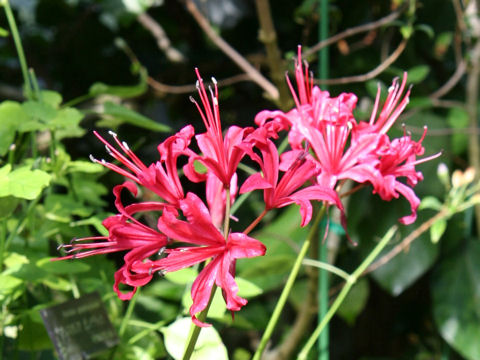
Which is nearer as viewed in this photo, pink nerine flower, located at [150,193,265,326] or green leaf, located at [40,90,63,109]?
pink nerine flower, located at [150,193,265,326]

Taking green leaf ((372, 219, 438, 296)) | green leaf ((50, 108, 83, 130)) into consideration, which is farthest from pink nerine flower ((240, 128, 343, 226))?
green leaf ((372, 219, 438, 296))

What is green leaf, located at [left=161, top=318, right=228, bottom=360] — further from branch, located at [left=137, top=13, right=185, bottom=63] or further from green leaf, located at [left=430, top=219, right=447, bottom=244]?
branch, located at [left=137, top=13, right=185, bottom=63]

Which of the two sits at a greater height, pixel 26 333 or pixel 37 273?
pixel 37 273

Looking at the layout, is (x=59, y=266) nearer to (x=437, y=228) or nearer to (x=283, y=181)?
(x=283, y=181)

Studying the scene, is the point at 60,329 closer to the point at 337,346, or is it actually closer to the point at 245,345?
the point at 245,345

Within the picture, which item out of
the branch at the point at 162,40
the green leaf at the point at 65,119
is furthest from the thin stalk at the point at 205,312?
the branch at the point at 162,40

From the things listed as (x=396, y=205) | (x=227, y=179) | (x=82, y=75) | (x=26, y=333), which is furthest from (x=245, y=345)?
(x=227, y=179)
